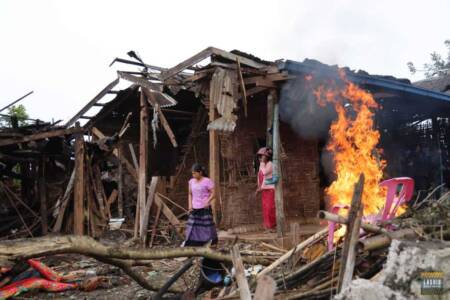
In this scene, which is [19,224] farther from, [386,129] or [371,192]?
[386,129]

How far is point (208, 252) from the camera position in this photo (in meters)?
4.36

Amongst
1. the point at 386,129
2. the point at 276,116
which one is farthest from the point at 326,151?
the point at 276,116

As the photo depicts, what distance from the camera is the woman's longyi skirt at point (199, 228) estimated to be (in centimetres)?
661

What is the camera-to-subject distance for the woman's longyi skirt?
661cm

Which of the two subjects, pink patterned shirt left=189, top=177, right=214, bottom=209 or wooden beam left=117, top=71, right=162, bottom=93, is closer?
pink patterned shirt left=189, top=177, right=214, bottom=209

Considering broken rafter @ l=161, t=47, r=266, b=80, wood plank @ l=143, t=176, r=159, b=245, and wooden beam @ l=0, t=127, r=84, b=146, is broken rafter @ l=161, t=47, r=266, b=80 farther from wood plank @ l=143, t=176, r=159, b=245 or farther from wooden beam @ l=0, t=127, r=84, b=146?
wooden beam @ l=0, t=127, r=84, b=146

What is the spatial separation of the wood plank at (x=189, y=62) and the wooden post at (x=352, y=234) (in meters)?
4.85

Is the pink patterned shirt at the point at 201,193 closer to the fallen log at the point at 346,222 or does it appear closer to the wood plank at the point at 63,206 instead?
the fallen log at the point at 346,222

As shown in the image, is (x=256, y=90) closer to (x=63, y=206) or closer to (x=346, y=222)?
(x=346, y=222)

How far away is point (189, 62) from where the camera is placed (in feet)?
26.4

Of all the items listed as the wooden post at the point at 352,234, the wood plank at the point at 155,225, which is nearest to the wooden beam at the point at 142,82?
the wood plank at the point at 155,225

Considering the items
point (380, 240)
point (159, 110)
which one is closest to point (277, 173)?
point (159, 110)

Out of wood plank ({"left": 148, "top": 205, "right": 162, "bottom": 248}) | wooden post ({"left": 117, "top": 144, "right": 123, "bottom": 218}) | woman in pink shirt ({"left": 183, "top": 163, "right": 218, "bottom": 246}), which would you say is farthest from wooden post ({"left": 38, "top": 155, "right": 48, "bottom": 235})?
woman in pink shirt ({"left": 183, "top": 163, "right": 218, "bottom": 246})

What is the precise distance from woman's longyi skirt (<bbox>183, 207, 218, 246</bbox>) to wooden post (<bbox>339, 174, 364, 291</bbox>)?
11.6ft
